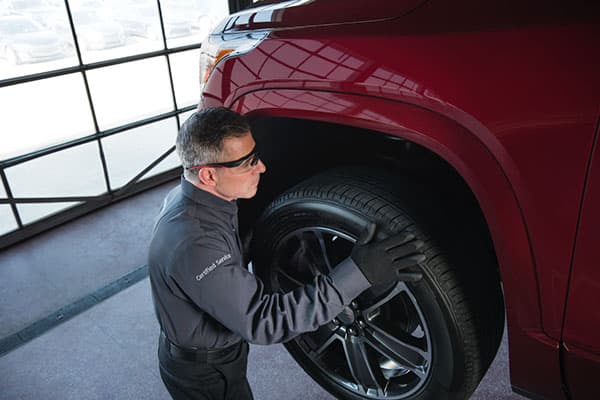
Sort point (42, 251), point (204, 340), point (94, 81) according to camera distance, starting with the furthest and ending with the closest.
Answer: point (94, 81) < point (42, 251) < point (204, 340)

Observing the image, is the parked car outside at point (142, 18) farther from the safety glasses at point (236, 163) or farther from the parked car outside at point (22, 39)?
the safety glasses at point (236, 163)

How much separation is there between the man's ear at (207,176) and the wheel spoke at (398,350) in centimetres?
72

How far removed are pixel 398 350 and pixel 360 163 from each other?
0.64 meters

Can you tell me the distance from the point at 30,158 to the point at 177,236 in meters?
2.87

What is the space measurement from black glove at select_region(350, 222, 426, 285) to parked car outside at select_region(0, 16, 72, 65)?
3.28 metres

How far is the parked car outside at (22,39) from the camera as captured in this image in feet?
11.2

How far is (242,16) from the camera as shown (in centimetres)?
167

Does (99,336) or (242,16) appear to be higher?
(242,16)

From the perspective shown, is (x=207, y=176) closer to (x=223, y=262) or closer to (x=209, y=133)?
(x=209, y=133)

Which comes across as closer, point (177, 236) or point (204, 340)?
point (177, 236)

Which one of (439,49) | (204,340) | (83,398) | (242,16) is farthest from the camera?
(83,398)

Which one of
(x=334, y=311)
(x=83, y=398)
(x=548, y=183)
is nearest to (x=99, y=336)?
(x=83, y=398)

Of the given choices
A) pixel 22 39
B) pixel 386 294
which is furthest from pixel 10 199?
pixel 386 294

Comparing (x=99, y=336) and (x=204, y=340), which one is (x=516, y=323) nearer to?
(x=204, y=340)
